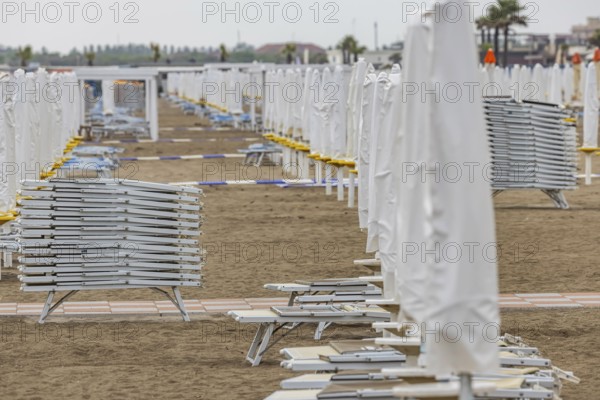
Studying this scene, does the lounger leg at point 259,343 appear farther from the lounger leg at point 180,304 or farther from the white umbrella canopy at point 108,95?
the white umbrella canopy at point 108,95

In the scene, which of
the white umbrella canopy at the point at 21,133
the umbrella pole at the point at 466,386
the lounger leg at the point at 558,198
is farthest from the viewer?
the lounger leg at the point at 558,198

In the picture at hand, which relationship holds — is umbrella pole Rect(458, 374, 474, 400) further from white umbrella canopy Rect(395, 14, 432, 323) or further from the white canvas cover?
the white canvas cover

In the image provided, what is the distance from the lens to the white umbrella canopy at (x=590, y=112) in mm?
24906

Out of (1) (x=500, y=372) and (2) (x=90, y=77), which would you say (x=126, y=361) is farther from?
(2) (x=90, y=77)

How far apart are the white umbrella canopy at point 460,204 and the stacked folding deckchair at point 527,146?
51.4 feet

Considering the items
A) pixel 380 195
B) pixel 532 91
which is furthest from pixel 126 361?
pixel 532 91

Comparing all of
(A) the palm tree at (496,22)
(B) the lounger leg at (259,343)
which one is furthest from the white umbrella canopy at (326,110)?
(A) the palm tree at (496,22)

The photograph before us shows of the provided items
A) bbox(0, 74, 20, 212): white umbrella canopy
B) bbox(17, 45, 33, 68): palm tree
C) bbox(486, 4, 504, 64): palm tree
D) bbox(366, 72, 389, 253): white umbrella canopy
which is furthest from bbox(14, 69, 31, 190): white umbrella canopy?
bbox(17, 45, 33, 68): palm tree

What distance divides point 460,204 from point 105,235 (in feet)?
19.7

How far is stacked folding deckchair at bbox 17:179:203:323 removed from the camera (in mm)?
10938

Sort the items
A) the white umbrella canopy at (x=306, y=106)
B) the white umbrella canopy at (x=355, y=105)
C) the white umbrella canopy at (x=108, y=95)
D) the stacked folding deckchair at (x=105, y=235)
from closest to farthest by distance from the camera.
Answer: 1. the stacked folding deckchair at (x=105, y=235)
2. the white umbrella canopy at (x=355, y=105)
3. the white umbrella canopy at (x=306, y=106)
4. the white umbrella canopy at (x=108, y=95)

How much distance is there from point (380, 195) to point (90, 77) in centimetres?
3498

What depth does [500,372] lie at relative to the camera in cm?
769

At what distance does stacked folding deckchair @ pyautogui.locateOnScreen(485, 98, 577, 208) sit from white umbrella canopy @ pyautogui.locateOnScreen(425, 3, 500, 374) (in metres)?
15.7
